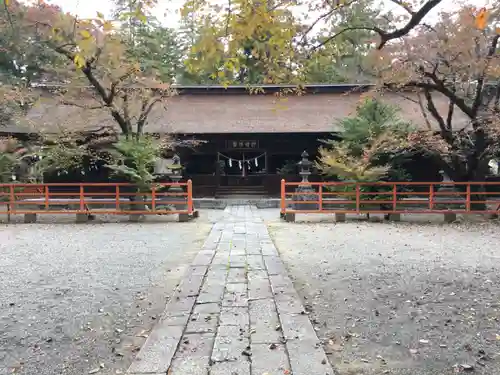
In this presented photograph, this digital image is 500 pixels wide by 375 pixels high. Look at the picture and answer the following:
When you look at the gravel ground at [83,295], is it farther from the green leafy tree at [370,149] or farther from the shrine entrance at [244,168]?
the shrine entrance at [244,168]

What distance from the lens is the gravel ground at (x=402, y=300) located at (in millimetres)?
2799

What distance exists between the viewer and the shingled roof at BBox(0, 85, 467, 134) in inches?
560

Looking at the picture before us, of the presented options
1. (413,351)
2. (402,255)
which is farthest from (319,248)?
(413,351)

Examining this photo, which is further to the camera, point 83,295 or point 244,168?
point 244,168

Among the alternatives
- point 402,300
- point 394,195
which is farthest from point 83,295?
point 394,195

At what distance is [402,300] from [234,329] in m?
1.94

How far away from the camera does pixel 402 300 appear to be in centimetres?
402

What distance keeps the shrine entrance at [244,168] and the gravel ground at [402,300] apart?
31.7ft

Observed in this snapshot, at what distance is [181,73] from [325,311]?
2675 centimetres

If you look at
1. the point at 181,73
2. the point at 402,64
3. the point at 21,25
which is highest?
the point at 181,73

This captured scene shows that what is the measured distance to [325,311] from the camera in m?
3.76

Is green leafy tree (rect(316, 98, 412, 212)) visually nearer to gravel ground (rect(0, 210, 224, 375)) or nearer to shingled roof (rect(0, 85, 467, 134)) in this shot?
shingled roof (rect(0, 85, 467, 134))

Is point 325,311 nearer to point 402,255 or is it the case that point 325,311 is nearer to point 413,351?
point 413,351

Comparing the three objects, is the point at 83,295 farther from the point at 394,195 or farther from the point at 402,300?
the point at 394,195
